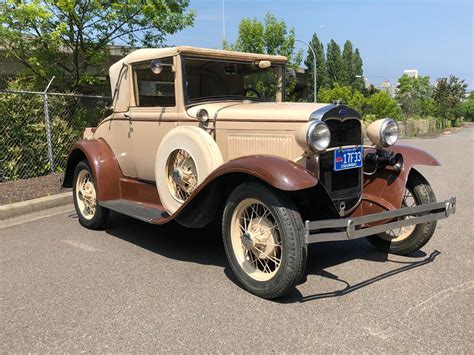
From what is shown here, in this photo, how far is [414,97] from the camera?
43250mm

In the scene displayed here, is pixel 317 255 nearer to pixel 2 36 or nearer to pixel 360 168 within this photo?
pixel 360 168

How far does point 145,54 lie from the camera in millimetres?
5082

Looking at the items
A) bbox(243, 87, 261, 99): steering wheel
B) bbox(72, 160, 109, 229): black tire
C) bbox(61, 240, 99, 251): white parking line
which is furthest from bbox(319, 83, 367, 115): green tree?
bbox(61, 240, 99, 251): white parking line

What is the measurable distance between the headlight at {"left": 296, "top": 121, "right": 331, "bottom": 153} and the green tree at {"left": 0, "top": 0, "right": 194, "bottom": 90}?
6523 mm

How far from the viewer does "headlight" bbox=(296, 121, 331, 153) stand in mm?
3477

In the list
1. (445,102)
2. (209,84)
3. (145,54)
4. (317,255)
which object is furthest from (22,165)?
(445,102)

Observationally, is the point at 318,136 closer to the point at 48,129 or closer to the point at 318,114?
the point at 318,114

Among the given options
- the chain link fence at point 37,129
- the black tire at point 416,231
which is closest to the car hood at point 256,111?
the black tire at point 416,231

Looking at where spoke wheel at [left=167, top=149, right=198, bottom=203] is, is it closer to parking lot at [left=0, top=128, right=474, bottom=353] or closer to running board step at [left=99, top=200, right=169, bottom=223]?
running board step at [left=99, top=200, right=169, bottom=223]

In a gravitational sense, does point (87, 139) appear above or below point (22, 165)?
above

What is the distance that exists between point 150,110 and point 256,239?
2182 millimetres

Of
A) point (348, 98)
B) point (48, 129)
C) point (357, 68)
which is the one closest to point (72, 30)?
point (48, 129)

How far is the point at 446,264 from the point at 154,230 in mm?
3228

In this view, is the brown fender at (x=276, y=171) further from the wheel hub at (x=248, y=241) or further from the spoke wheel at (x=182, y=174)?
the spoke wheel at (x=182, y=174)
